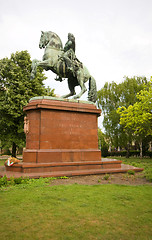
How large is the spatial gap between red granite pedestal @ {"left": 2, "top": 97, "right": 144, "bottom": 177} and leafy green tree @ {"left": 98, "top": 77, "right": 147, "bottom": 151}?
68.8 ft

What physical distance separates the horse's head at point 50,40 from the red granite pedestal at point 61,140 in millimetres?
3851

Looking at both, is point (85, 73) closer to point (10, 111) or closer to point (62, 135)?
point (62, 135)

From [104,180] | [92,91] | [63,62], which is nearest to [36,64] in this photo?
[63,62]

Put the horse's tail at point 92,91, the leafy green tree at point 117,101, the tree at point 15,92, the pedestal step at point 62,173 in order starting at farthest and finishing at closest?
the leafy green tree at point 117,101 < the tree at point 15,92 < the horse's tail at point 92,91 < the pedestal step at point 62,173

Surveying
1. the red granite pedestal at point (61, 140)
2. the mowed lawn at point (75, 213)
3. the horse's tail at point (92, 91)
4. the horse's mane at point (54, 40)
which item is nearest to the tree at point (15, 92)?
the horse's mane at point (54, 40)

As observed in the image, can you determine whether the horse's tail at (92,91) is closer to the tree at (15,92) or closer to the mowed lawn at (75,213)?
the mowed lawn at (75,213)

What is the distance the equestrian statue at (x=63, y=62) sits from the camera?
11305 millimetres

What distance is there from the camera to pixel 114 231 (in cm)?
338

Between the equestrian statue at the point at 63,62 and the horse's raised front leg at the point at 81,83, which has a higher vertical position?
the equestrian statue at the point at 63,62

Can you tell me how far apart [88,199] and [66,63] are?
8532 millimetres

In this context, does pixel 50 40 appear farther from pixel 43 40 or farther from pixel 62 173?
pixel 62 173

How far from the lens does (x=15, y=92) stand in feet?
67.8

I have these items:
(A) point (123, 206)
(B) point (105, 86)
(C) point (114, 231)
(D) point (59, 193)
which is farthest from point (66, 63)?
(B) point (105, 86)

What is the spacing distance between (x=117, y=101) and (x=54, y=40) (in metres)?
23.3
